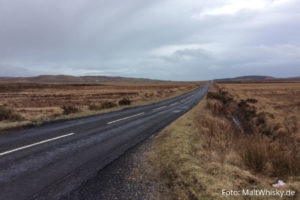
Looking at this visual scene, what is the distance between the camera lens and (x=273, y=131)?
36.2 feet

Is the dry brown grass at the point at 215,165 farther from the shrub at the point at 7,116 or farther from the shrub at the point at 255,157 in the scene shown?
the shrub at the point at 7,116

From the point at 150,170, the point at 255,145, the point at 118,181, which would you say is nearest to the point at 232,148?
the point at 255,145

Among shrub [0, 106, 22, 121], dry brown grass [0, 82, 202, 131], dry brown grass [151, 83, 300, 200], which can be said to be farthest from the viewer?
dry brown grass [0, 82, 202, 131]

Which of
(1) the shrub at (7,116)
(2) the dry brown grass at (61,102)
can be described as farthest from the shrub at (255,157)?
(1) the shrub at (7,116)

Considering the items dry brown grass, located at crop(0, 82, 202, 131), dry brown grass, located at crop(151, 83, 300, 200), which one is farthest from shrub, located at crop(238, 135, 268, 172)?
dry brown grass, located at crop(0, 82, 202, 131)

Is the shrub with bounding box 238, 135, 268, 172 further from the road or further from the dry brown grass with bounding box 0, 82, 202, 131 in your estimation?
the dry brown grass with bounding box 0, 82, 202, 131

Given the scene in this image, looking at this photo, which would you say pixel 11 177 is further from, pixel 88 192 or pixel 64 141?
pixel 64 141

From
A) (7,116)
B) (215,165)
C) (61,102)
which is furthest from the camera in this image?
(61,102)

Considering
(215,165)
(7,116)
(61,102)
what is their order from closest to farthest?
(215,165), (7,116), (61,102)

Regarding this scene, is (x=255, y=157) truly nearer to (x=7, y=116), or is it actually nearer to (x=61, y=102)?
(x=7, y=116)

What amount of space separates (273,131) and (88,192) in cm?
1058

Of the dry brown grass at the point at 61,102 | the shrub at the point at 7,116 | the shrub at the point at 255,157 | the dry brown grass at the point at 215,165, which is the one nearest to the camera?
the dry brown grass at the point at 215,165

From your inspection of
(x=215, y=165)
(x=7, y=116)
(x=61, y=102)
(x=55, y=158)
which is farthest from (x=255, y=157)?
(x=61, y=102)

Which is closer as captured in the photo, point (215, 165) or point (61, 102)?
point (215, 165)
